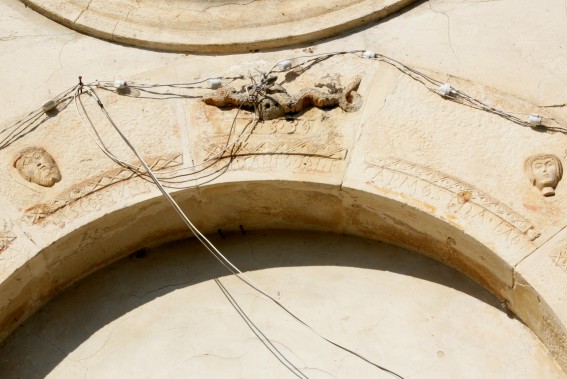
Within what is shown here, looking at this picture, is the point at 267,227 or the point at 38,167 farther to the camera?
the point at 267,227

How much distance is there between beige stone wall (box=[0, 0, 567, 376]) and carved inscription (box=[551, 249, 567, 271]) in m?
0.02

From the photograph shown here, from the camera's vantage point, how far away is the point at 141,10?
6.01m

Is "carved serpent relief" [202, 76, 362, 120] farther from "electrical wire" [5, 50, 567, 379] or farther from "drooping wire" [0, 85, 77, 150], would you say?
"drooping wire" [0, 85, 77, 150]

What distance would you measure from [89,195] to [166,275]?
74 centimetres

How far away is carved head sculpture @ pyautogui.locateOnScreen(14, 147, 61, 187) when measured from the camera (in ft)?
17.1

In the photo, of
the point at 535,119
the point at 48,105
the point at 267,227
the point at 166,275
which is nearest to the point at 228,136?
the point at 267,227

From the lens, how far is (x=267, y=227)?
573 centimetres

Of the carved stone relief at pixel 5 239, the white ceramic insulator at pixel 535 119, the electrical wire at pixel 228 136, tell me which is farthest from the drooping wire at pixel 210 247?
the white ceramic insulator at pixel 535 119

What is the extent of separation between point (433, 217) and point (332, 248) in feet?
2.73

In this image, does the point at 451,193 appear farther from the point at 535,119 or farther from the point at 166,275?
the point at 166,275

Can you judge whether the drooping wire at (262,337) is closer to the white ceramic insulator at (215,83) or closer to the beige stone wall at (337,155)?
the beige stone wall at (337,155)

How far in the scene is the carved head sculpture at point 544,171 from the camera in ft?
16.1

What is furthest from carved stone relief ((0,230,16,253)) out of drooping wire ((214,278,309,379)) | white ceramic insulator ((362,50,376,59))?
white ceramic insulator ((362,50,376,59))

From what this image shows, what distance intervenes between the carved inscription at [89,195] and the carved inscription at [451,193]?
3.87 ft
